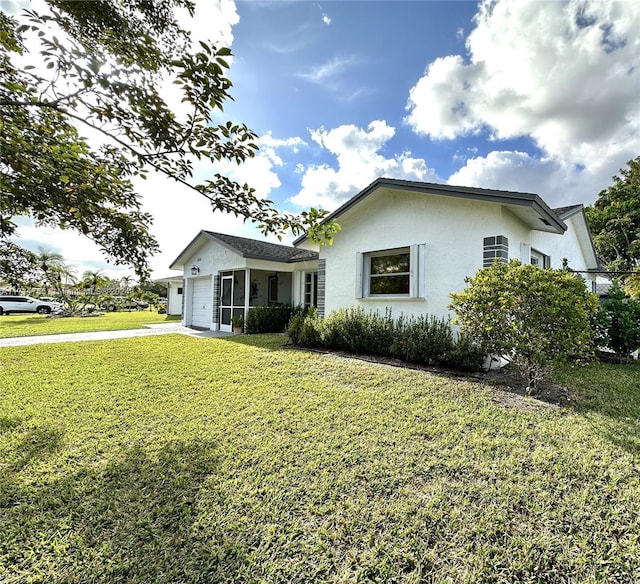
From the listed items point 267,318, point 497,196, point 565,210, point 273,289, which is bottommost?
point 267,318

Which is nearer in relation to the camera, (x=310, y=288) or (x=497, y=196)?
(x=497, y=196)

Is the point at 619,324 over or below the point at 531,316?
below

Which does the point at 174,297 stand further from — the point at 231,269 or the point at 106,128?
the point at 106,128

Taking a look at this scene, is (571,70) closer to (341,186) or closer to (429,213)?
(429,213)

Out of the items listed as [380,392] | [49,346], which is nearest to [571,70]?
[380,392]

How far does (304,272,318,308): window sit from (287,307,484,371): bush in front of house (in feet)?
15.0

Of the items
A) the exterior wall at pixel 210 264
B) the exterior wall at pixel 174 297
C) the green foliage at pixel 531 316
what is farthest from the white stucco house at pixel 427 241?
the exterior wall at pixel 174 297

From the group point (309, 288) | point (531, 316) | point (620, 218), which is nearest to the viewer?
point (531, 316)

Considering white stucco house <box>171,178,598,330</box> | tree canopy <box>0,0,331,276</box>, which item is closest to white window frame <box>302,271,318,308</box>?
white stucco house <box>171,178,598,330</box>

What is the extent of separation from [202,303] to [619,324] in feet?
57.4

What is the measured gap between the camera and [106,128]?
7.55 ft

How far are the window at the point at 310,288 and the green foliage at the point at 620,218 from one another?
67.7 ft

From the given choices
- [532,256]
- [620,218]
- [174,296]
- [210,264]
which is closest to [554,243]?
[532,256]

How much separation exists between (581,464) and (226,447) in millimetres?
3802
